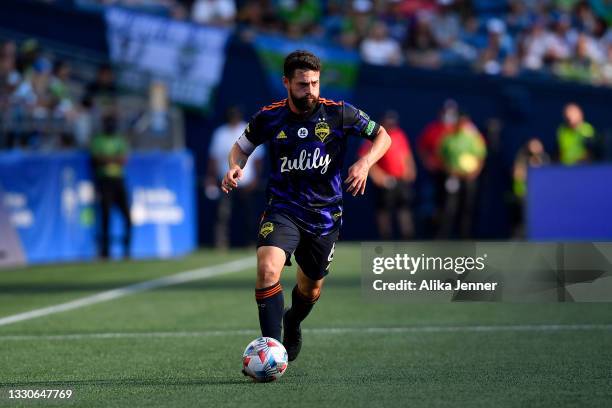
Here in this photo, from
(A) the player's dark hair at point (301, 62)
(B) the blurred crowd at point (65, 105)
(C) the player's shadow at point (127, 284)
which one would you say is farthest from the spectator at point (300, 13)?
(A) the player's dark hair at point (301, 62)

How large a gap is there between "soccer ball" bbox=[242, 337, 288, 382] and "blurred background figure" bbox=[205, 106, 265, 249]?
13.2 m

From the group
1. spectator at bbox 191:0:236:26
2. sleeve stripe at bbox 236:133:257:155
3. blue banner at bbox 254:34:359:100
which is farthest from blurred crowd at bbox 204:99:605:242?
sleeve stripe at bbox 236:133:257:155

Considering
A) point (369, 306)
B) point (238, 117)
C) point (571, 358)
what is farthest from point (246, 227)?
point (571, 358)

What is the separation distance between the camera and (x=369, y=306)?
12.0m

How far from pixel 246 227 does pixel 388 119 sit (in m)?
3.02

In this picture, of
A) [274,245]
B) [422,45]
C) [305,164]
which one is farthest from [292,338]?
[422,45]

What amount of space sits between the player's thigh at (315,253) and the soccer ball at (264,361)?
0.83 meters

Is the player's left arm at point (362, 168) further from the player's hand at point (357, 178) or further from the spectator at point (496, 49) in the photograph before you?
the spectator at point (496, 49)

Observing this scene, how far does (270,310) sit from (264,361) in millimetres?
369

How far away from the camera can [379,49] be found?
23766mm

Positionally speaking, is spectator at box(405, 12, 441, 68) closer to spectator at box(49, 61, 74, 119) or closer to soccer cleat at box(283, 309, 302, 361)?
spectator at box(49, 61, 74, 119)

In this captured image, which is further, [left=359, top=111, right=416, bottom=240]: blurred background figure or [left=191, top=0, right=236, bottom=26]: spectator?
[left=191, top=0, right=236, bottom=26]: spectator

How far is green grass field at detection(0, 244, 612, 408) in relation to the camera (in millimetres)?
6699

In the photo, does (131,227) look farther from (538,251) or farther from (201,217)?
(538,251)
